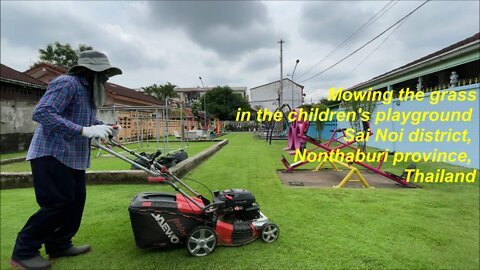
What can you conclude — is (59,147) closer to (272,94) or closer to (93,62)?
(93,62)

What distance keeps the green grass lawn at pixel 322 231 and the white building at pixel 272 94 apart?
43593 mm

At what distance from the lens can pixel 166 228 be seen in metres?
2.57

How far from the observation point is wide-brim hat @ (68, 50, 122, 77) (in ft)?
8.05

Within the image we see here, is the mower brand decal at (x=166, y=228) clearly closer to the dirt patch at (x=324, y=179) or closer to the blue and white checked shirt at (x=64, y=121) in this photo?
the blue and white checked shirt at (x=64, y=121)

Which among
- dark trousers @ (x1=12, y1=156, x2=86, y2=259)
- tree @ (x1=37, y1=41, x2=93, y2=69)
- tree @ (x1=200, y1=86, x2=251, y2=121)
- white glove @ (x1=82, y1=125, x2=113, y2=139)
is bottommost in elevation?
dark trousers @ (x1=12, y1=156, x2=86, y2=259)

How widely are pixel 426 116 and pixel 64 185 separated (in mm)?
9391

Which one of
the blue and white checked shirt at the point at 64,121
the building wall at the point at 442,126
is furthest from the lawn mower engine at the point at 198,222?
the building wall at the point at 442,126

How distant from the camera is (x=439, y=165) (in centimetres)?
736

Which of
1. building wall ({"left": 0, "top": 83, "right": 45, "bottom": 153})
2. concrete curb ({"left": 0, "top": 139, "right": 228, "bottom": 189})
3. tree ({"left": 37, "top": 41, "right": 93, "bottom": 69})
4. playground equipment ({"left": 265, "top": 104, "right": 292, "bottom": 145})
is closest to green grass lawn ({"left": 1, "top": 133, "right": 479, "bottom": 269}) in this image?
concrete curb ({"left": 0, "top": 139, "right": 228, "bottom": 189})

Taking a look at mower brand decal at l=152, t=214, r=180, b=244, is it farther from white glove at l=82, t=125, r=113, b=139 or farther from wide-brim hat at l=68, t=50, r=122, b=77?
wide-brim hat at l=68, t=50, r=122, b=77

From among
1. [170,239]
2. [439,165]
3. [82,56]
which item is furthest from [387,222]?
[439,165]

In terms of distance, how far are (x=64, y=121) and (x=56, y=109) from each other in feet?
0.49

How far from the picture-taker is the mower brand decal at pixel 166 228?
2.51m

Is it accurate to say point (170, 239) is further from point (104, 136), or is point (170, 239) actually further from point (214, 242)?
point (104, 136)
